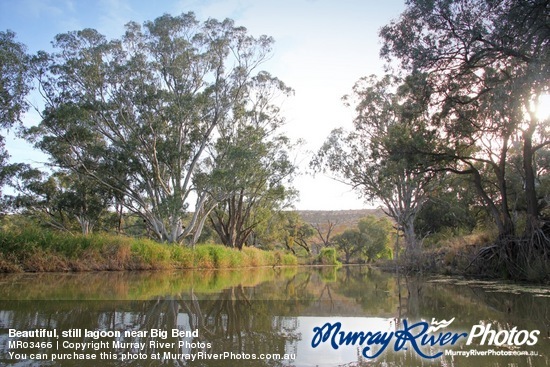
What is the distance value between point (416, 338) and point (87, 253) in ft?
46.8

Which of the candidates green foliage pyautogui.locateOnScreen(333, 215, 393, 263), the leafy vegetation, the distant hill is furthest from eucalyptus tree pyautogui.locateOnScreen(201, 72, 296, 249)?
the distant hill

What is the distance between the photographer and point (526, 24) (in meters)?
9.35

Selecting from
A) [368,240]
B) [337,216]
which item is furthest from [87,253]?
[337,216]

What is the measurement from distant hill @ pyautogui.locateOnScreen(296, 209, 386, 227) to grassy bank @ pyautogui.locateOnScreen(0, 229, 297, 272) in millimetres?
58002

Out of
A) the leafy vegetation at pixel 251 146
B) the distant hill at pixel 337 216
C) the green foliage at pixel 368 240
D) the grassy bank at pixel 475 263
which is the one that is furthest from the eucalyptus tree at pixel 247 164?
the distant hill at pixel 337 216

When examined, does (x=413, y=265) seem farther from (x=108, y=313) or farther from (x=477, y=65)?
(x=108, y=313)

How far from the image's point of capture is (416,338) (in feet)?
11.8

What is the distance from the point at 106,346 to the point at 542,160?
23.8 m

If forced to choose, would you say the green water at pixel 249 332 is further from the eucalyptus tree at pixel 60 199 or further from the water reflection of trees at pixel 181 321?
the eucalyptus tree at pixel 60 199

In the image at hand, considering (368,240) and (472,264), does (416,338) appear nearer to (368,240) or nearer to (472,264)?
(472,264)

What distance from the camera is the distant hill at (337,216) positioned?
79625 millimetres

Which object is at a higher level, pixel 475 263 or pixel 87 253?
pixel 87 253

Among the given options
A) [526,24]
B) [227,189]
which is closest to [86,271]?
[227,189]

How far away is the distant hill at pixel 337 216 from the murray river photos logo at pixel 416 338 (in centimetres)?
7307
